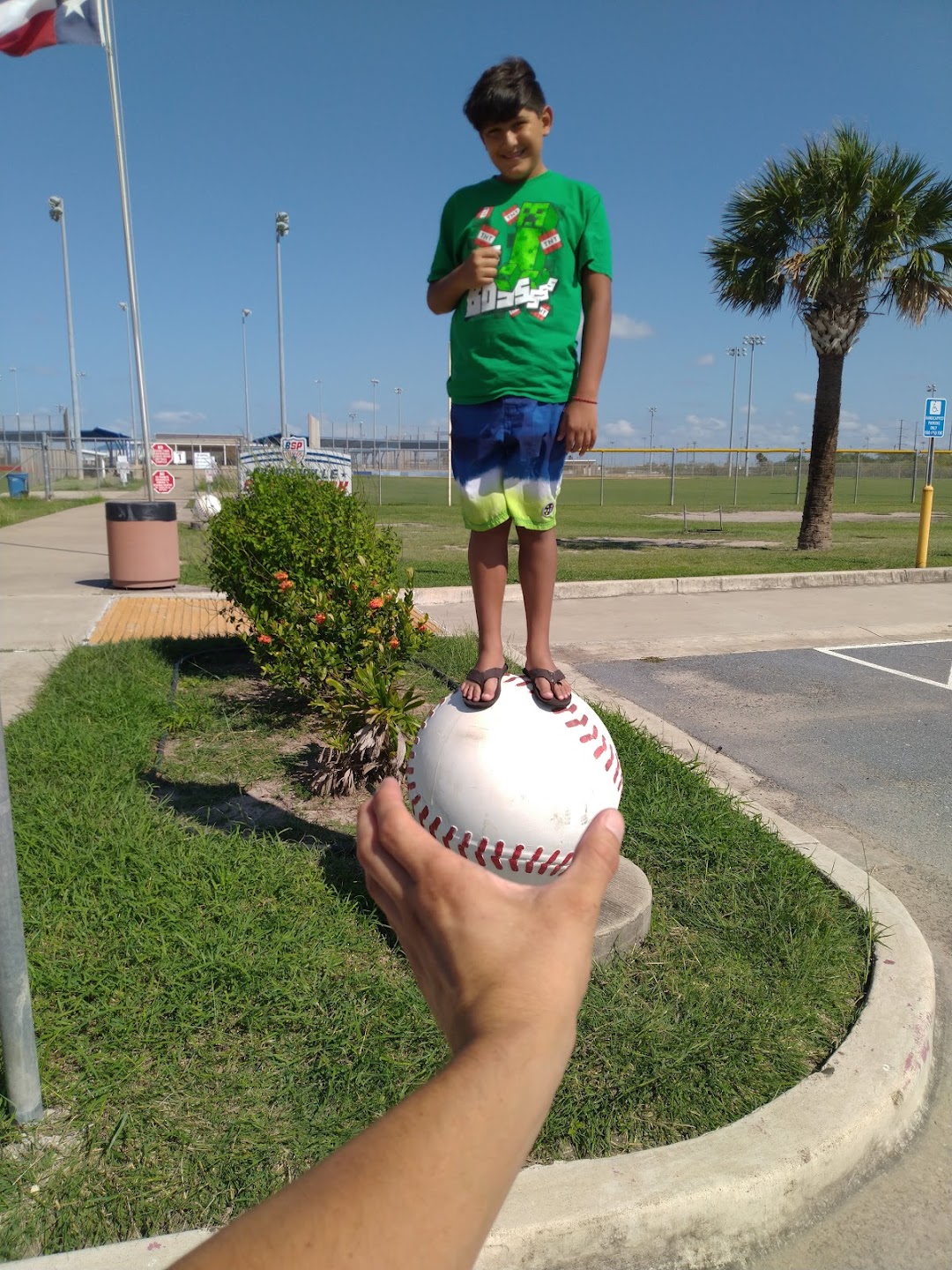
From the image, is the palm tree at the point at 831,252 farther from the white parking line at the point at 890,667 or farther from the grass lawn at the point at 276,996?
the grass lawn at the point at 276,996

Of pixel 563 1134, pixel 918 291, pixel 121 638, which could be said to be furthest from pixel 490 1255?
pixel 918 291

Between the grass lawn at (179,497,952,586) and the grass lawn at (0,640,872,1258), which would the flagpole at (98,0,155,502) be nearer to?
the grass lawn at (179,497,952,586)

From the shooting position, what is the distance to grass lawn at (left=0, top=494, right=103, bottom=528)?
24344 mm

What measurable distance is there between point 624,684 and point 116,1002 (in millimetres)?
5057

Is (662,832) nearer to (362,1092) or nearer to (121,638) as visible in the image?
(362,1092)

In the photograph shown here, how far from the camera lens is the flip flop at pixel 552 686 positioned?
9.99 ft

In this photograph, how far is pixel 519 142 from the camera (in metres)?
3.01

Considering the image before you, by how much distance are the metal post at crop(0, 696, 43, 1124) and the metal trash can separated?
9.34 meters

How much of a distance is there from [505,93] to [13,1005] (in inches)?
120

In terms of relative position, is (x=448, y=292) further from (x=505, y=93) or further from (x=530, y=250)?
(x=505, y=93)

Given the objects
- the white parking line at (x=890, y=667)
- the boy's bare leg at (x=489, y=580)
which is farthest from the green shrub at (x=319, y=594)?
the white parking line at (x=890, y=667)

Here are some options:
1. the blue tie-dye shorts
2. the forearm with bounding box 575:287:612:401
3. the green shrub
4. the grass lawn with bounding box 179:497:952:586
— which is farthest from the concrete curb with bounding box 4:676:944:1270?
the grass lawn with bounding box 179:497:952:586

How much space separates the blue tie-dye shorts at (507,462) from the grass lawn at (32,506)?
2193 cm

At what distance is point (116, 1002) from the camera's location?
2834 mm
